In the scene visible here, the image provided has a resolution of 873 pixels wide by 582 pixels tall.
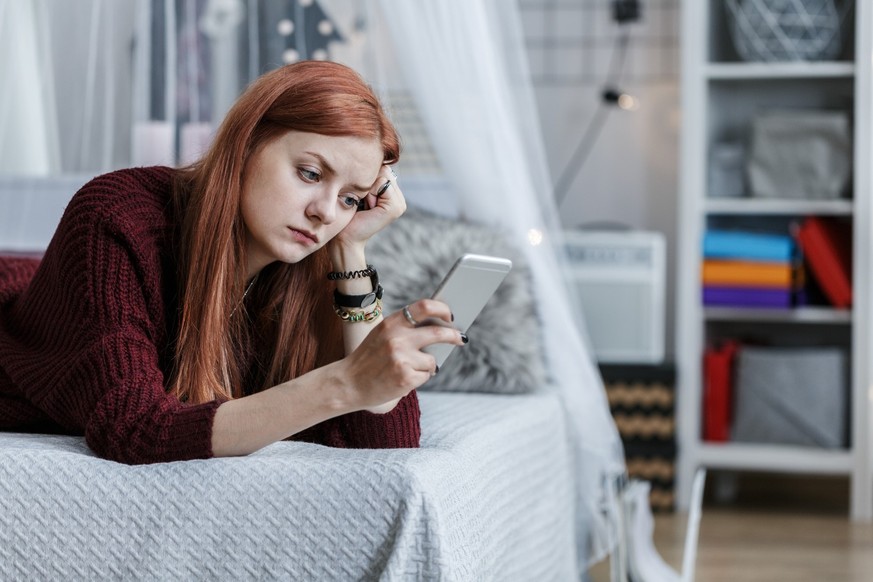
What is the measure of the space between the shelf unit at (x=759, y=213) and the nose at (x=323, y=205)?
174 cm

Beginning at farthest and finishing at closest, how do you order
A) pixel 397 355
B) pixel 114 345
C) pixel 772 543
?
pixel 772 543, pixel 114 345, pixel 397 355

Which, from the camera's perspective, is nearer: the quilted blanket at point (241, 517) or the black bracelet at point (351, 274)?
the quilted blanket at point (241, 517)

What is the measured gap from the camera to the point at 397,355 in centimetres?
100

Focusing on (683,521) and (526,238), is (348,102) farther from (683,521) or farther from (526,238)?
(683,521)

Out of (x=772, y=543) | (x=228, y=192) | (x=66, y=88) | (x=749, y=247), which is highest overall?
(x=66, y=88)

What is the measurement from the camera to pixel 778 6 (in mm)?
2783

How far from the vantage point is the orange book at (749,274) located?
2.78 m

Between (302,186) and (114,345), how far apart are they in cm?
26

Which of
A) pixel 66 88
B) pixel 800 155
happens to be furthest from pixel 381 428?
pixel 800 155

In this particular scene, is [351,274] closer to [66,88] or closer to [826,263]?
[66,88]

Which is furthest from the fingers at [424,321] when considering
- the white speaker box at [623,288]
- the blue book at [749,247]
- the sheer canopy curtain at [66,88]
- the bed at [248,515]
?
the blue book at [749,247]

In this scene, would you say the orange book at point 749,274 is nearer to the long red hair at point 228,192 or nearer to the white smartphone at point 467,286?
the long red hair at point 228,192

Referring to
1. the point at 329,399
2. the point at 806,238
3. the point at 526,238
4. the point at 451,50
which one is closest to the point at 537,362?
the point at 526,238

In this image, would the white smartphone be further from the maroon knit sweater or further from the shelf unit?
the shelf unit
